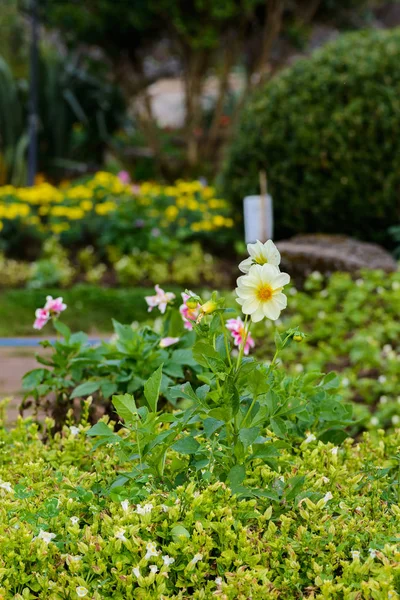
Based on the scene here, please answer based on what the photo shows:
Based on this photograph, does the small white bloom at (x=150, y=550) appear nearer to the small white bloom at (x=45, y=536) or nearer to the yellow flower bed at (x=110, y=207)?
the small white bloom at (x=45, y=536)

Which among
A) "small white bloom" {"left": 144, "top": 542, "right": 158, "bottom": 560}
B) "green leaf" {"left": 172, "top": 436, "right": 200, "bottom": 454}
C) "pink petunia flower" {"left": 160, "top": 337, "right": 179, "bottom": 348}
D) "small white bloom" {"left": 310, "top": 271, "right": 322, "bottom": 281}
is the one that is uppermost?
"pink petunia flower" {"left": 160, "top": 337, "right": 179, "bottom": 348}

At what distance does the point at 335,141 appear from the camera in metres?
6.71

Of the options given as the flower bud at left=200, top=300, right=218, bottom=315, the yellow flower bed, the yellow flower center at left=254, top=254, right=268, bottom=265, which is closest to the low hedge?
the flower bud at left=200, top=300, right=218, bottom=315

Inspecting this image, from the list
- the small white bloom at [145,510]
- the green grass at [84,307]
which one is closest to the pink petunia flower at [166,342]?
the small white bloom at [145,510]

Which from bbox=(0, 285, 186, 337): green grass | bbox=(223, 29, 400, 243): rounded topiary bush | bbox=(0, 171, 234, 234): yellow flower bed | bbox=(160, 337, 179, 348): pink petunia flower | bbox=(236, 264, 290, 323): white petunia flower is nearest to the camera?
bbox=(236, 264, 290, 323): white petunia flower

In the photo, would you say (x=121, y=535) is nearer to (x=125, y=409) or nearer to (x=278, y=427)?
(x=125, y=409)

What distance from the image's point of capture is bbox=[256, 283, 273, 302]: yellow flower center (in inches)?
69.5

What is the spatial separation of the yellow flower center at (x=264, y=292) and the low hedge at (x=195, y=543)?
41 centimetres

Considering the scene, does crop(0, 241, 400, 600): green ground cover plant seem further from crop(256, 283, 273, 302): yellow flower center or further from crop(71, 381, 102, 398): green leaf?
crop(71, 381, 102, 398): green leaf

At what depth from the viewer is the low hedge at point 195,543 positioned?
1.55 m

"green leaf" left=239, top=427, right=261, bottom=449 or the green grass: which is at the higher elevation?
"green leaf" left=239, top=427, right=261, bottom=449

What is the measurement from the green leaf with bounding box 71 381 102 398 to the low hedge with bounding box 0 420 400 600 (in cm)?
69

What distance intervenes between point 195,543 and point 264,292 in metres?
0.54

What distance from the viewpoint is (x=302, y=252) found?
617 centimetres
